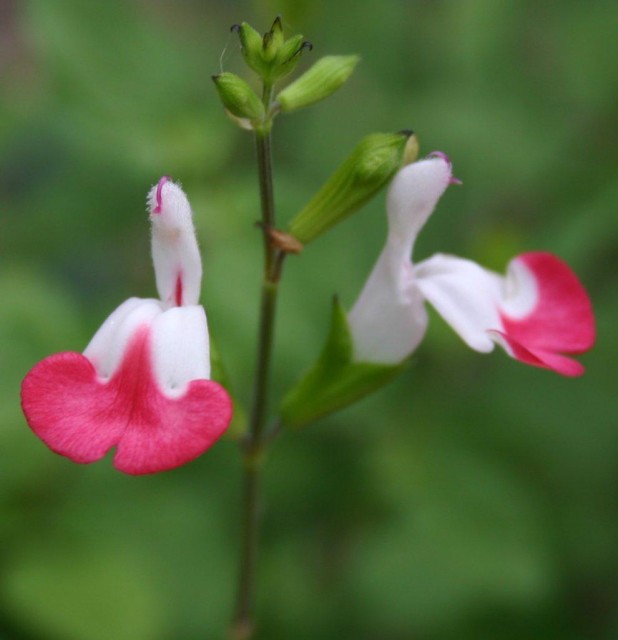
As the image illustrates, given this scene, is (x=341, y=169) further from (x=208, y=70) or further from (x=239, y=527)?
(x=208, y=70)

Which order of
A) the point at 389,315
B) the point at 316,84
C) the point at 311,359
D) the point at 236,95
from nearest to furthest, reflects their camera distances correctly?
1. the point at 236,95
2. the point at 316,84
3. the point at 389,315
4. the point at 311,359

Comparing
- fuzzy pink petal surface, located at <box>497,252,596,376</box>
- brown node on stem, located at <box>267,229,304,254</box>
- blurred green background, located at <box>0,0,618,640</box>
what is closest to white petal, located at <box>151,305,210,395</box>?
brown node on stem, located at <box>267,229,304,254</box>

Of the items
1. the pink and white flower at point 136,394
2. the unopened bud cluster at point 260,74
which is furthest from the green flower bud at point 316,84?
the pink and white flower at point 136,394

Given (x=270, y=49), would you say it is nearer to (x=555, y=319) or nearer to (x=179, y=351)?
(x=179, y=351)

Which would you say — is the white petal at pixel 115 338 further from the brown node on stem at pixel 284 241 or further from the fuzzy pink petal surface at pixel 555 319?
the fuzzy pink petal surface at pixel 555 319

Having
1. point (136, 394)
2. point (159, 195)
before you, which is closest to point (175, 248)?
point (159, 195)

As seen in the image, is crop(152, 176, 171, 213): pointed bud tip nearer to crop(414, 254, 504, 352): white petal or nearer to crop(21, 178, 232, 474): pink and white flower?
crop(21, 178, 232, 474): pink and white flower
